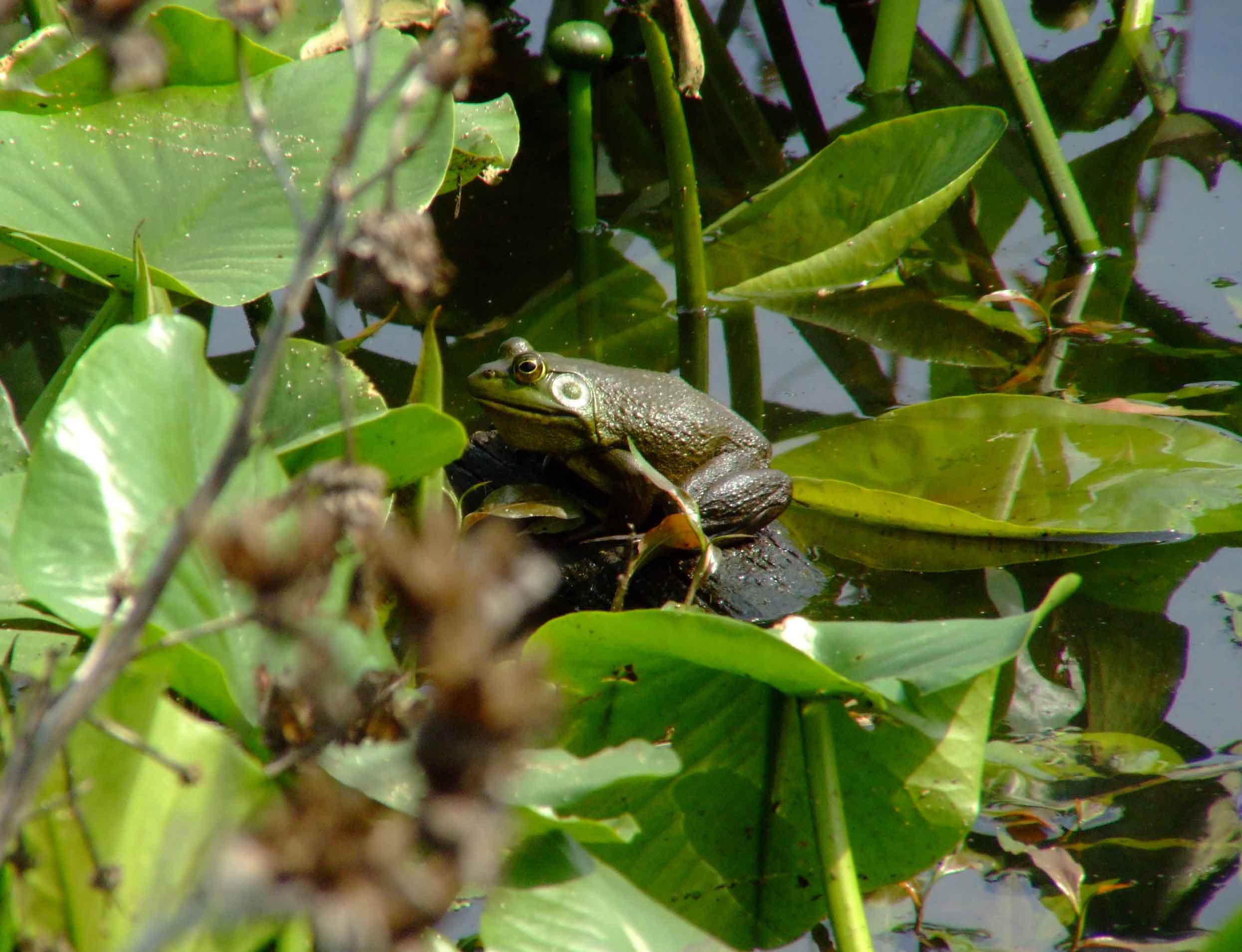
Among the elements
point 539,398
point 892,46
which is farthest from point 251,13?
point 892,46

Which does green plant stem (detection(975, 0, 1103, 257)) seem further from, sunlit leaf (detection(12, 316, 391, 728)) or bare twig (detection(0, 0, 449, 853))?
bare twig (detection(0, 0, 449, 853))

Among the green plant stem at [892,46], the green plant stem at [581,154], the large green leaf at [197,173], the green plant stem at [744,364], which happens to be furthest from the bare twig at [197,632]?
the green plant stem at [892,46]

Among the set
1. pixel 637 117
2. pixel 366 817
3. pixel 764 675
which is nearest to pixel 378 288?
pixel 366 817

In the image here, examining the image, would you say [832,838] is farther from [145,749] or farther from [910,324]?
[910,324]

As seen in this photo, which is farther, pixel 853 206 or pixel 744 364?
pixel 853 206

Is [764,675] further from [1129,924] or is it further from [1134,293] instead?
[1134,293]

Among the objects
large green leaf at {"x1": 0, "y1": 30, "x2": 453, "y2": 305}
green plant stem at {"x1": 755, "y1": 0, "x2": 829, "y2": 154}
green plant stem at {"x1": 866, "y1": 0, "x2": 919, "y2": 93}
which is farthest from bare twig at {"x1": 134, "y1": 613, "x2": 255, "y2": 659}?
→ green plant stem at {"x1": 866, "y1": 0, "x2": 919, "y2": 93}

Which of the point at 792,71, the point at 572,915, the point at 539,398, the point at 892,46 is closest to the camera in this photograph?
the point at 572,915
